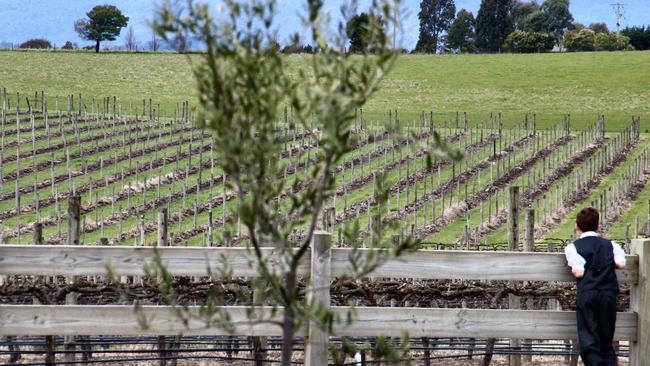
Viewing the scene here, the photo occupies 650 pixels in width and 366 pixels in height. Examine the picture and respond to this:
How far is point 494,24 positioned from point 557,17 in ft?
75.2

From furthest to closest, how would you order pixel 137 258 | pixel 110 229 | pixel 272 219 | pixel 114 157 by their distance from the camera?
pixel 114 157 → pixel 110 229 → pixel 137 258 → pixel 272 219

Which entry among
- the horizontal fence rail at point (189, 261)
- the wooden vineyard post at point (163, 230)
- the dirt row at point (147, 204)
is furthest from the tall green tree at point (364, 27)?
the dirt row at point (147, 204)

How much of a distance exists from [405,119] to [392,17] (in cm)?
4664

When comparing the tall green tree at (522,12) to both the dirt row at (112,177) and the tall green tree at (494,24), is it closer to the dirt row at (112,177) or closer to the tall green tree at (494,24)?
the tall green tree at (494,24)

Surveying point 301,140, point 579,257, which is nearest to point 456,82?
point 301,140

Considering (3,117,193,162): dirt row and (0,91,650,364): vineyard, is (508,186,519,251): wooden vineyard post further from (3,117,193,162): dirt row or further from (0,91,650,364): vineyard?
(3,117,193,162): dirt row

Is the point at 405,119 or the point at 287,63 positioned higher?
the point at 405,119

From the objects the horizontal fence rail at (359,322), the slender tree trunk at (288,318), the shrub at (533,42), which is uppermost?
the shrub at (533,42)

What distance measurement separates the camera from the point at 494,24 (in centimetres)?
10062

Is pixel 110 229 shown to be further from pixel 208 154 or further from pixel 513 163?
pixel 513 163

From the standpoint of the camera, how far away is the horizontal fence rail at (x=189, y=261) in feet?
21.7

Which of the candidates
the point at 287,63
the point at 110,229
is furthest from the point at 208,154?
the point at 287,63

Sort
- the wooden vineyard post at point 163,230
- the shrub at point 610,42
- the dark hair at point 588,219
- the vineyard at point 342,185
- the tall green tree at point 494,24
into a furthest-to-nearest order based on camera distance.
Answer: the tall green tree at point 494,24, the shrub at point 610,42, the vineyard at point 342,185, the wooden vineyard post at point 163,230, the dark hair at point 588,219

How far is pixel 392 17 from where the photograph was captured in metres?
4.18
